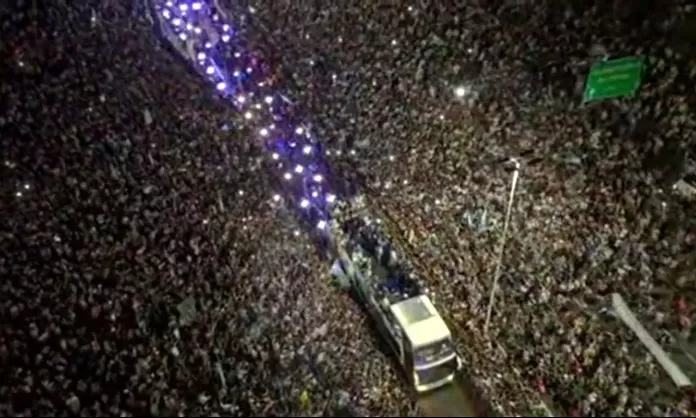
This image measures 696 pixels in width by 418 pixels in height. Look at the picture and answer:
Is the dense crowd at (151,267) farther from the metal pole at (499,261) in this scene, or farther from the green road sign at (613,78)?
the green road sign at (613,78)

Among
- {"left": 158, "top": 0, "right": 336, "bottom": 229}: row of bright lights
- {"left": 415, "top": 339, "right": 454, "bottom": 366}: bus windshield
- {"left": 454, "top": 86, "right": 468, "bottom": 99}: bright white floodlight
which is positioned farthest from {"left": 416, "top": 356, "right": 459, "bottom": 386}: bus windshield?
{"left": 454, "top": 86, "right": 468, "bottom": 99}: bright white floodlight

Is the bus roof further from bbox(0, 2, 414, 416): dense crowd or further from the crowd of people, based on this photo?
bbox(0, 2, 414, 416): dense crowd

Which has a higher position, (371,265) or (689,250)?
(371,265)

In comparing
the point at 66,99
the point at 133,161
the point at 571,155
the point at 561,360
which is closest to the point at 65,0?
the point at 66,99

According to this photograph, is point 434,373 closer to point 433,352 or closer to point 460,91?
point 433,352

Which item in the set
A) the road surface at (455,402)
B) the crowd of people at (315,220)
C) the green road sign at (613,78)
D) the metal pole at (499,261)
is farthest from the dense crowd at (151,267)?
the green road sign at (613,78)

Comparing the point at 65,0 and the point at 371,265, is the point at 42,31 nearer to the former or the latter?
the point at 65,0
